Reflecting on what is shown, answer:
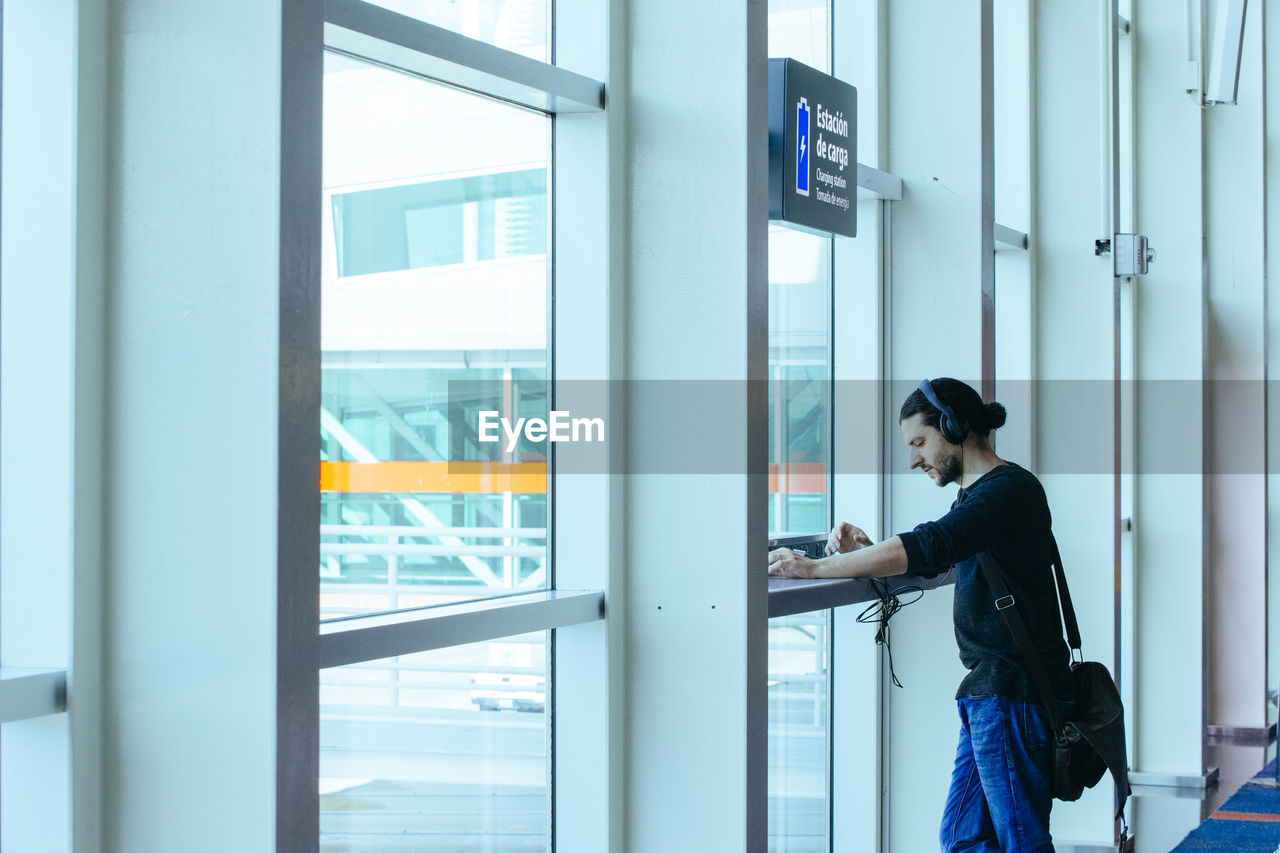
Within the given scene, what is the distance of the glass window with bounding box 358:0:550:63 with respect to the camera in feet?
8.71

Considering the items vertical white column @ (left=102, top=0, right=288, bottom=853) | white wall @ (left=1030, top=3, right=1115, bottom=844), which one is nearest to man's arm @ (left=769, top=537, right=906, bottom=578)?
vertical white column @ (left=102, top=0, right=288, bottom=853)

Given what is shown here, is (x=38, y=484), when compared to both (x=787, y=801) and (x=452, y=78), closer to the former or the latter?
(x=452, y=78)

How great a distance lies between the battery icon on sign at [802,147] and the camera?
3.48m

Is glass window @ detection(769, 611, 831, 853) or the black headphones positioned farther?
glass window @ detection(769, 611, 831, 853)

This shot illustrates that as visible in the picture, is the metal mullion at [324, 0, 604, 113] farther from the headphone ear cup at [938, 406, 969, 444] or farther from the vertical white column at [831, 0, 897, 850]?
the vertical white column at [831, 0, 897, 850]

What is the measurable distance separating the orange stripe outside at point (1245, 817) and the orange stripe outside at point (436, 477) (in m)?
4.55

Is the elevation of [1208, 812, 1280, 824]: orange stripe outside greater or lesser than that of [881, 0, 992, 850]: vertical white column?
lesser

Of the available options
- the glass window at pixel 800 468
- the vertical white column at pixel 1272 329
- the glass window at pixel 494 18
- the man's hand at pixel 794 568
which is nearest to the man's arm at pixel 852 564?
the man's hand at pixel 794 568

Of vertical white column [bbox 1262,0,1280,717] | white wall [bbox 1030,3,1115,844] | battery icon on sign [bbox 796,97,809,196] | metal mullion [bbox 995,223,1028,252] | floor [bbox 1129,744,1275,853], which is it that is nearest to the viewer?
battery icon on sign [bbox 796,97,809,196]

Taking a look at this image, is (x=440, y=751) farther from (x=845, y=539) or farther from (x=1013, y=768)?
(x=1013, y=768)

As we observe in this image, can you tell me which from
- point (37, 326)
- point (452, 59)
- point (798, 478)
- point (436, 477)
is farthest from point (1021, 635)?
point (37, 326)

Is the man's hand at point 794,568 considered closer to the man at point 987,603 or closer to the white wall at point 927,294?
the man at point 987,603

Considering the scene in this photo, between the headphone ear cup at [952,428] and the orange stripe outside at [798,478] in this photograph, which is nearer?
the headphone ear cup at [952,428]

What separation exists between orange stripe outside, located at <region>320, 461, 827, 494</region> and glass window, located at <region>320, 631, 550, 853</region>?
0.35 m
